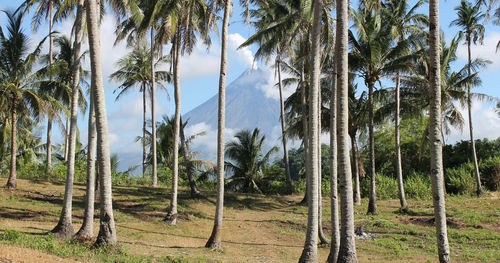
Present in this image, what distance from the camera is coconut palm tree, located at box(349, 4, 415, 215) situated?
23.4 metres

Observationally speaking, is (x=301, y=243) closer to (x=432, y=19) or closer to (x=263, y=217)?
(x=263, y=217)

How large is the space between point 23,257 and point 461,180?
29803 mm

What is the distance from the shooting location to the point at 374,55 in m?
23.3

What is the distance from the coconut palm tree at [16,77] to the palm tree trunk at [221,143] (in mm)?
8996

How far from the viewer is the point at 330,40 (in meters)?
18.4

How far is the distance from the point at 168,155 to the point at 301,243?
20155 mm

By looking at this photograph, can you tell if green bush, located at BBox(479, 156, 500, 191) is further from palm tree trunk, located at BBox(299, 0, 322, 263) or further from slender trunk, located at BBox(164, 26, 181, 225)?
palm tree trunk, located at BBox(299, 0, 322, 263)

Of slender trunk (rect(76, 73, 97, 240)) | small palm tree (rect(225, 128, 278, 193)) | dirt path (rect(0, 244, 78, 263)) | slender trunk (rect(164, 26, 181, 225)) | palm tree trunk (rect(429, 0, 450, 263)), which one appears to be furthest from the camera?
small palm tree (rect(225, 128, 278, 193))

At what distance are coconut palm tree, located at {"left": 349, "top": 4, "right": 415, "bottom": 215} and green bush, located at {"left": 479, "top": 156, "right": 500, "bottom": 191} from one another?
1369 cm

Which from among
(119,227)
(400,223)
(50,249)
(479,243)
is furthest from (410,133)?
(50,249)

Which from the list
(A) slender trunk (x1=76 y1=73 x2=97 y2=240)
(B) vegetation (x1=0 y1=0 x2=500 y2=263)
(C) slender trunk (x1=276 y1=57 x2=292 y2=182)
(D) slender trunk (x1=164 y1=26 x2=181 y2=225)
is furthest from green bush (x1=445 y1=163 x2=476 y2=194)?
(A) slender trunk (x1=76 y1=73 x2=97 y2=240)

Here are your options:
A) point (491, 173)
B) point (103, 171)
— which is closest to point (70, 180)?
point (103, 171)

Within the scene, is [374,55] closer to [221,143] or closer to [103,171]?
[221,143]

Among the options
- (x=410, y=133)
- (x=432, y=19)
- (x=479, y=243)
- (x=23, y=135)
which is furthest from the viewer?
(x=410, y=133)
